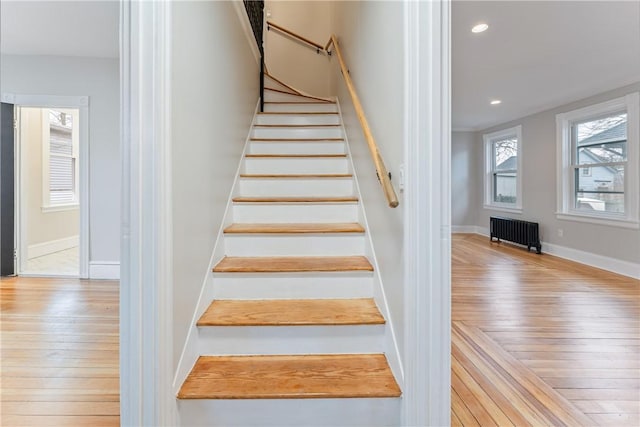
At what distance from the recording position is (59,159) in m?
5.36

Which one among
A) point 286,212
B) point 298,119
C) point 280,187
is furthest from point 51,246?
point 286,212

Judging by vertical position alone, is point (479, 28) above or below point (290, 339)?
above

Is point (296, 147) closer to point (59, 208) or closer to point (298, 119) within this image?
point (298, 119)

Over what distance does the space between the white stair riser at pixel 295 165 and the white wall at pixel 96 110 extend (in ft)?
6.11

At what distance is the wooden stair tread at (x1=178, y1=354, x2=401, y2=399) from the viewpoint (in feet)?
4.24

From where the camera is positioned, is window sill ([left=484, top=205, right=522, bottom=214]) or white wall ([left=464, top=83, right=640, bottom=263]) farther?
window sill ([left=484, top=205, right=522, bottom=214])

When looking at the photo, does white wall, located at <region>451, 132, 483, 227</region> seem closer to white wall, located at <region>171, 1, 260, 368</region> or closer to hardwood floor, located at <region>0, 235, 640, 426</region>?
hardwood floor, located at <region>0, 235, 640, 426</region>

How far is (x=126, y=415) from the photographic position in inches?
44.4

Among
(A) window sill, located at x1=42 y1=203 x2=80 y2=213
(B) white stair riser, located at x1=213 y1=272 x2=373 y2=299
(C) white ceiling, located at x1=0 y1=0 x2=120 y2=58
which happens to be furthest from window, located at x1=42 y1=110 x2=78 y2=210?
(B) white stair riser, located at x1=213 y1=272 x2=373 y2=299

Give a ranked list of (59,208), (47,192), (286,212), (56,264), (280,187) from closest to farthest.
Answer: (286,212)
(280,187)
(56,264)
(47,192)
(59,208)

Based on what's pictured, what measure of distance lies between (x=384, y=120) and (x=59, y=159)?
594 cm

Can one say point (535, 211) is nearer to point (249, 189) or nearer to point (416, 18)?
point (249, 189)

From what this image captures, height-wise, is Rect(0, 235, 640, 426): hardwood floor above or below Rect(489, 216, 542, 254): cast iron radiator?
below

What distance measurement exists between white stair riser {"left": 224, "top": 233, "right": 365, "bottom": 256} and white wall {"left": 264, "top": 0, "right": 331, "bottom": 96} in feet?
11.4
